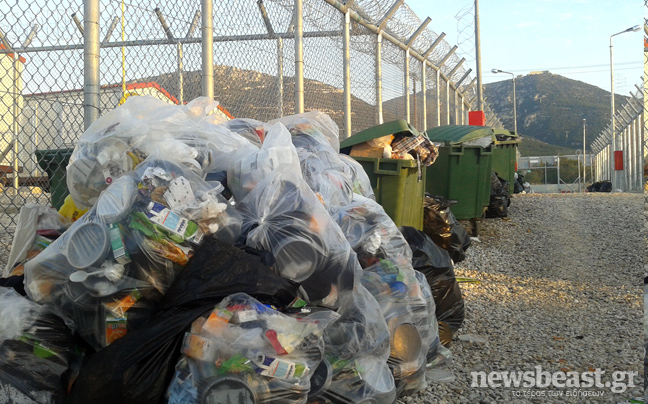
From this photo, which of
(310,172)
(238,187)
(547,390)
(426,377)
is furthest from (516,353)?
(238,187)

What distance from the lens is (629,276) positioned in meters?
5.17

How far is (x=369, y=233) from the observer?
2.86 meters

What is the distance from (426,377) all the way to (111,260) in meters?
1.57

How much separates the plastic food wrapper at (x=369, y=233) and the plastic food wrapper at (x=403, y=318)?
0.05 m

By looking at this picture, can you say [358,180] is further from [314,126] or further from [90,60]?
[90,60]

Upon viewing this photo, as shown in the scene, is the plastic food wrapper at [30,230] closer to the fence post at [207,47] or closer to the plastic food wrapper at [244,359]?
the plastic food wrapper at [244,359]

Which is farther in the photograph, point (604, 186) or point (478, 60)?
point (604, 186)

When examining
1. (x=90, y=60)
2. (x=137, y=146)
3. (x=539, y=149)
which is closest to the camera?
(x=137, y=146)

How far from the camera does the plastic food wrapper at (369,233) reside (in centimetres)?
280

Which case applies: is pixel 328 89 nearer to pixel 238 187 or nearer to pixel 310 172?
pixel 310 172

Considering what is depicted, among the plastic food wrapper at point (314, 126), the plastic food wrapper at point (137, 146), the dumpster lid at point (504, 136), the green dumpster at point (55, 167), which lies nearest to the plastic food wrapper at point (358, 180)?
the plastic food wrapper at point (314, 126)

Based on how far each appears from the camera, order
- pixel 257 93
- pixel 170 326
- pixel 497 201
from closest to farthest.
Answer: pixel 170 326 → pixel 257 93 → pixel 497 201

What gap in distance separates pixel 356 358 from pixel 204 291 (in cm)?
66

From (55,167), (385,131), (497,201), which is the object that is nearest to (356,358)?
(55,167)
